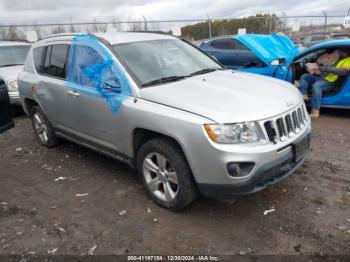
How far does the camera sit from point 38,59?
539cm

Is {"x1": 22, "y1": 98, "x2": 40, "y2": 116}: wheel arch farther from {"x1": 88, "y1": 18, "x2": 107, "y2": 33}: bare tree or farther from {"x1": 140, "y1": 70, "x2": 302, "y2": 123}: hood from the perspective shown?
{"x1": 88, "y1": 18, "x2": 107, "y2": 33}: bare tree

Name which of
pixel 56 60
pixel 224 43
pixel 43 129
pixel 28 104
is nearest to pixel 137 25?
pixel 224 43

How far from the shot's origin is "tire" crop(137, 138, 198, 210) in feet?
10.8

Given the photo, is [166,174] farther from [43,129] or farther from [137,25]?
[137,25]

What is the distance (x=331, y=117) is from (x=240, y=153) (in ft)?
14.5

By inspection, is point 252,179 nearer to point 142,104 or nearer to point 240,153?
point 240,153

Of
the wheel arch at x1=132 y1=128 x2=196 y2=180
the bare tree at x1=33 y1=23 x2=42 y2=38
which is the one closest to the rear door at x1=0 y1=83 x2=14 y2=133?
the wheel arch at x1=132 y1=128 x2=196 y2=180

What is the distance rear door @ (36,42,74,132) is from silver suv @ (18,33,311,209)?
16 mm

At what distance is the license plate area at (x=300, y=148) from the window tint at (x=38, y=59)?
12.4 feet

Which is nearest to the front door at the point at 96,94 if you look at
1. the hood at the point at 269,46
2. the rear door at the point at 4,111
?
the rear door at the point at 4,111

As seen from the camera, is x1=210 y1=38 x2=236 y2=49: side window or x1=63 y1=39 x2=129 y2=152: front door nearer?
x1=63 y1=39 x2=129 y2=152: front door

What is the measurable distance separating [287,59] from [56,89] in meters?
5.41

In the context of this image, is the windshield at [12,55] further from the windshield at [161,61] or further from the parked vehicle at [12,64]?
the windshield at [161,61]

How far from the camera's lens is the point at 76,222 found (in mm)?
3559
